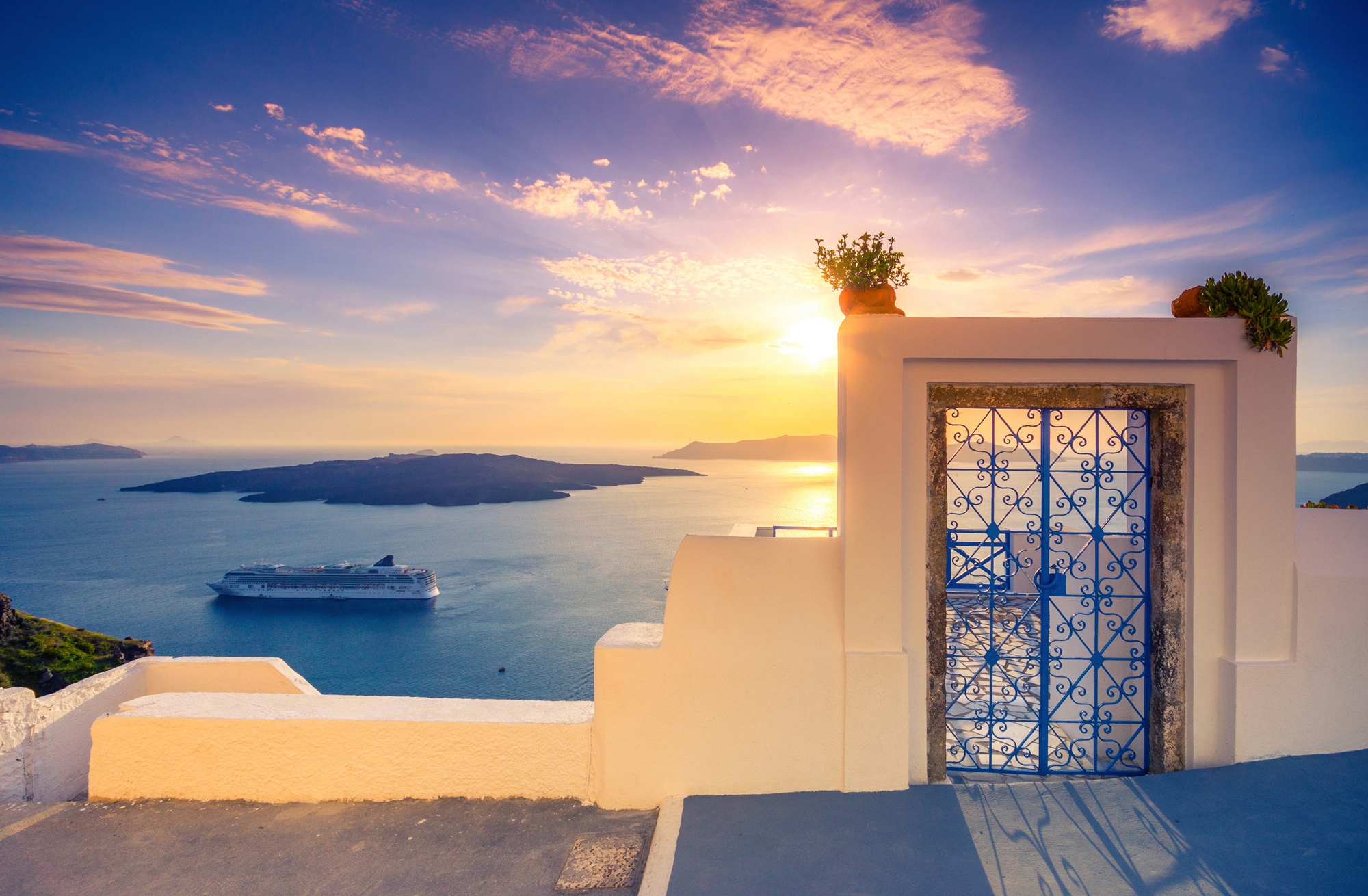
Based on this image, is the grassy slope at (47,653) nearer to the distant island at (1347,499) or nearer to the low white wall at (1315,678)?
the low white wall at (1315,678)

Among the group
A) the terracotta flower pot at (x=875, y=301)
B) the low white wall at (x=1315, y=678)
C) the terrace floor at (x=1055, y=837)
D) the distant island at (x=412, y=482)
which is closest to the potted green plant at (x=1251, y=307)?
the low white wall at (x=1315, y=678)

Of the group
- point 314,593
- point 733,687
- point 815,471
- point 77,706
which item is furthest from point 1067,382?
point 815,471

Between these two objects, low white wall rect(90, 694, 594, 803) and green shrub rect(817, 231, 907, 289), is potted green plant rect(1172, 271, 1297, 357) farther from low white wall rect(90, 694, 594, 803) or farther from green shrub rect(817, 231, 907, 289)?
low white wall rect(90, 694, 594, 803)

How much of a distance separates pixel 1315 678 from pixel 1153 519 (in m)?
1.12

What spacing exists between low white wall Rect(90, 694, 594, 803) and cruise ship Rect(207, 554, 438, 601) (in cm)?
4897

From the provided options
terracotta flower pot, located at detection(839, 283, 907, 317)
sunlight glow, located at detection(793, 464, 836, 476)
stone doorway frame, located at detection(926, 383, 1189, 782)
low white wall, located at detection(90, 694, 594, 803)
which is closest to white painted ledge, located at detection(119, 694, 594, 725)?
low white wall, located at detection(90, 694, 594, 803)

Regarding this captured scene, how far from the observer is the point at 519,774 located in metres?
3.16

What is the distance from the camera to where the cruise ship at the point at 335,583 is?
157ft

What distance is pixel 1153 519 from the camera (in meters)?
3.29

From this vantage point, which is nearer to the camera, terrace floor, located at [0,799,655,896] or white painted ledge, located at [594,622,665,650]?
terrace floor, located at [0,799,655,896]

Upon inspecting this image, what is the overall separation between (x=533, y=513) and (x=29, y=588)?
50.9 m

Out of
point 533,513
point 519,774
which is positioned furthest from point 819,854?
point 533,513

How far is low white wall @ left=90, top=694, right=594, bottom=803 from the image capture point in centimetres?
314

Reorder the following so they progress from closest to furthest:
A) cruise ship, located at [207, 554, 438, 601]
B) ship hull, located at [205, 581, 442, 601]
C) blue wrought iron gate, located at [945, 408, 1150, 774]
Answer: blue wrought iron gate, located at [945, 408, 1150, 774]
cruise ship, located at [207, 554, 438, 601]
ship hull, located at [205, 581, 442, 601]
